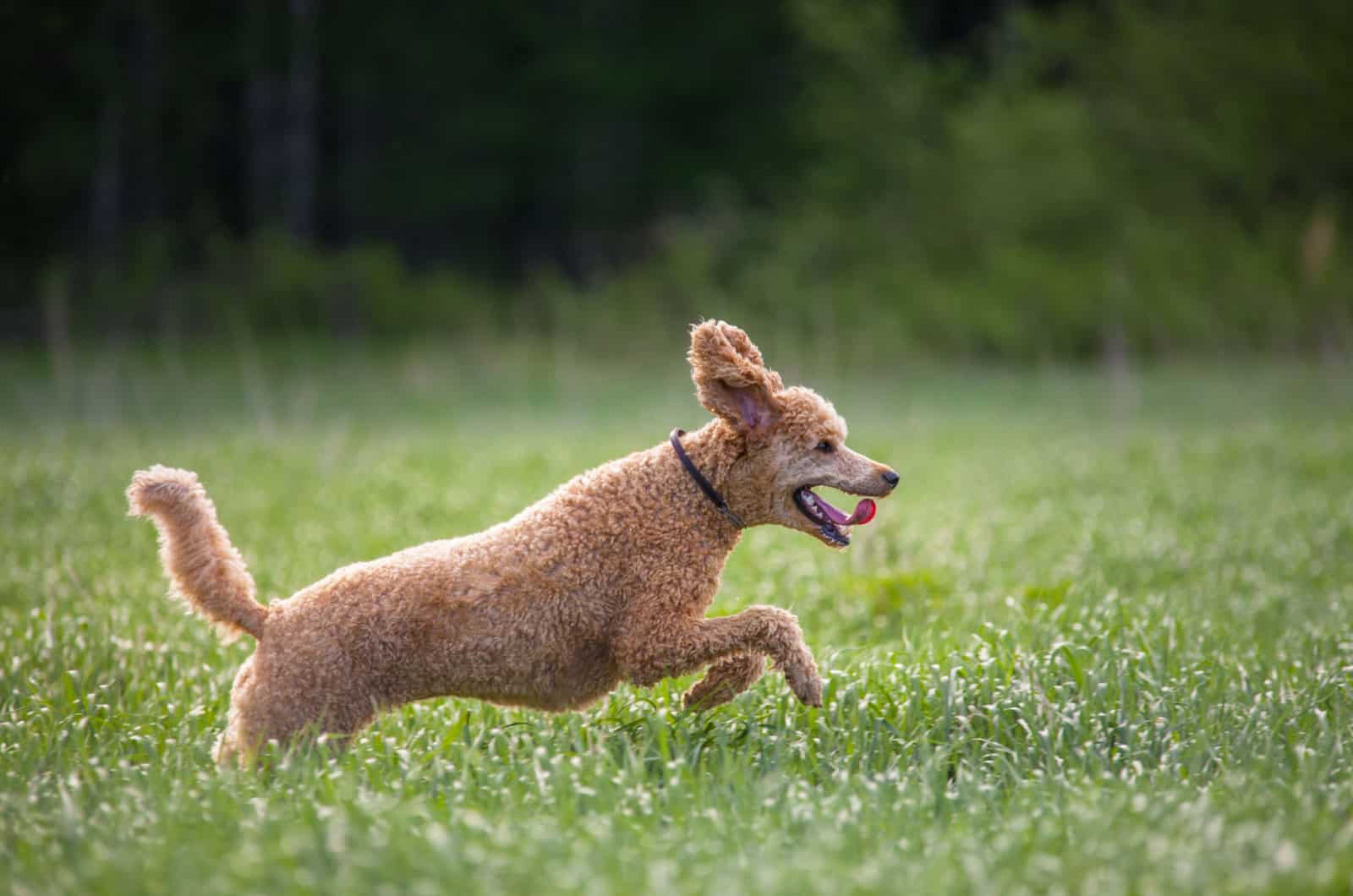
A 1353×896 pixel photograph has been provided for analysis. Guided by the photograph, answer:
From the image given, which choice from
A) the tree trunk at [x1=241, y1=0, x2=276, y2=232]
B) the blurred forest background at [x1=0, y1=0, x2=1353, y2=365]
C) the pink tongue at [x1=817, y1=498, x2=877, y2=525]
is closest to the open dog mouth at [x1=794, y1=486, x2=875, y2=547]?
the pink tongue at [x1=817, y1=498, x2=877, y2=525]

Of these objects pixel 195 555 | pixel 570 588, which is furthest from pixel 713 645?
pixel 195 555

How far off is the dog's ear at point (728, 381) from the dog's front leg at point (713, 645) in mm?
750

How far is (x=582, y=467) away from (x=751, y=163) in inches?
1288

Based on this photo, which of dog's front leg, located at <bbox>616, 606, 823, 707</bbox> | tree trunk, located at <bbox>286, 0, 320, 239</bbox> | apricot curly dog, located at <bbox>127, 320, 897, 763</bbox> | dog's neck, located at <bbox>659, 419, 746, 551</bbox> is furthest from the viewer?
tree trunk, located at <bbox>286, 0, 320, 239</bbox>

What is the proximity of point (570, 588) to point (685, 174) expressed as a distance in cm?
4061

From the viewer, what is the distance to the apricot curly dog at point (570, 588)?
165 inches

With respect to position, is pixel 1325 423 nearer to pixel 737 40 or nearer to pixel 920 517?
pixel 920 517

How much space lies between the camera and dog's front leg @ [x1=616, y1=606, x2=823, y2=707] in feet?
14.3

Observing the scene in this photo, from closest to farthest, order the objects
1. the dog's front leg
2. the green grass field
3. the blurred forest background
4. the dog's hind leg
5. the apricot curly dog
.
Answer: the green grass field → the apricot curly dog → the dog's front leg → the dog's hind leg → the blurred forest background

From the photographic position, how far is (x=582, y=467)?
550 inches

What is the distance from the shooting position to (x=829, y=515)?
471 centimetres

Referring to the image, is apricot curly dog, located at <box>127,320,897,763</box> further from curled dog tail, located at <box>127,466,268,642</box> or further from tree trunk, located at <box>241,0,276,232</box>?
tree trunk, located at <box>241,0,276,232</box>

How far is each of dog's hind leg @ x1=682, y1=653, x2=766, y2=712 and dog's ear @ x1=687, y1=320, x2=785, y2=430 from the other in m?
0.88

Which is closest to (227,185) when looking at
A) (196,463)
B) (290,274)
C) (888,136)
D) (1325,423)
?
(290,274)
